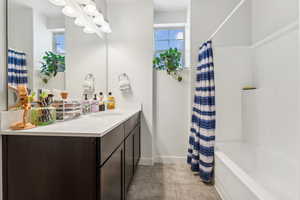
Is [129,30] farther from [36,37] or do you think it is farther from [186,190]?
[186,190]

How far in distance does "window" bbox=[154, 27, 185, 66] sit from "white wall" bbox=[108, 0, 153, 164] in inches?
23.0

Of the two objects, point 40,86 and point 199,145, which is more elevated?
point 40,86

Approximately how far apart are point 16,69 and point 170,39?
256 cm

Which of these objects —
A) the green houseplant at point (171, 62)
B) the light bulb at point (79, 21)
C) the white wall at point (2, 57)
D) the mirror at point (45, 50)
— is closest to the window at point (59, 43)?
the mirror at point (45, 50)

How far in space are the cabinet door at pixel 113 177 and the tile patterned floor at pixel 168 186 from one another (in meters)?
0.51

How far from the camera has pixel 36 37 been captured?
132 cm

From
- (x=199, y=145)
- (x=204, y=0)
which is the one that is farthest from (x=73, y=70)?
(x=204, y=0)

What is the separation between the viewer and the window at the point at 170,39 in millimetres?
3203

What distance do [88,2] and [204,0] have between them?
165 centimetres

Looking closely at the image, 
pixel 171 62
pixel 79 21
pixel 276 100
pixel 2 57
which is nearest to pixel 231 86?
pixel 276 100

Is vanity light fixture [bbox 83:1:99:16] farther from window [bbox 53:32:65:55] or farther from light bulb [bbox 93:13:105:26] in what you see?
window [bbox 53:32:65:55]

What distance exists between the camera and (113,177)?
1219 mm

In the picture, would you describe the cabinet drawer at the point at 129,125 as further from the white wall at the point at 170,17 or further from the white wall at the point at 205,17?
the white wall at the point at 170,17

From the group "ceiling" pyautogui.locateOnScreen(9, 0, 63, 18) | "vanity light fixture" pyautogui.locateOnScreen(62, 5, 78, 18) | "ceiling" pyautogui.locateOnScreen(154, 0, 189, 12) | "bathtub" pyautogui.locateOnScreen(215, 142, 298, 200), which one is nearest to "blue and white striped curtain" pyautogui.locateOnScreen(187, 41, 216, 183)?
"bathtub" pyautogui.locateOnScreen(215, 142, 298, 200)
